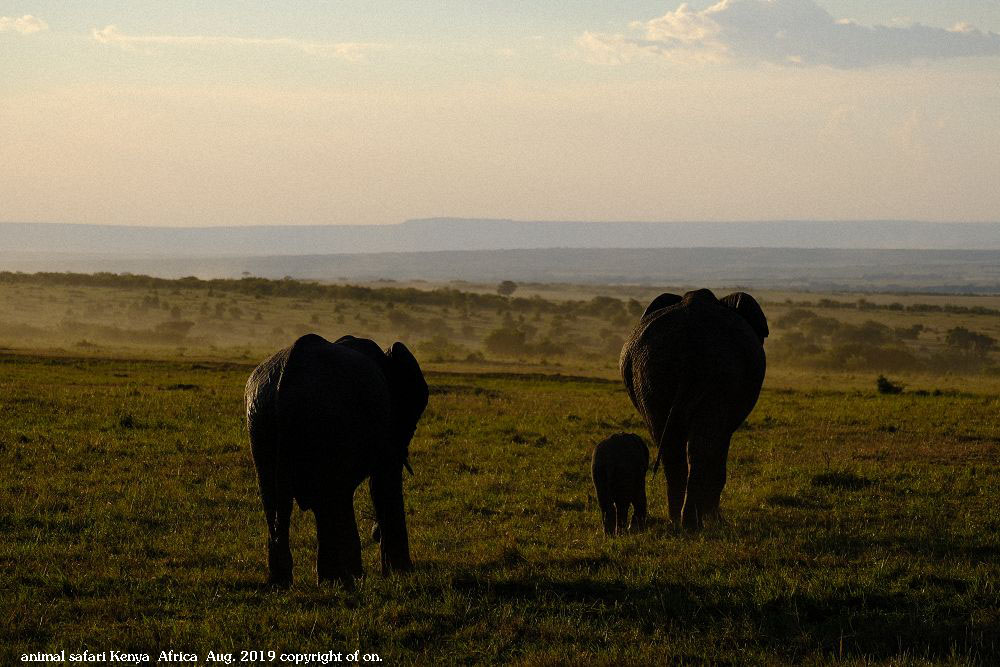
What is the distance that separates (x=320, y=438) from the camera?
338 inches

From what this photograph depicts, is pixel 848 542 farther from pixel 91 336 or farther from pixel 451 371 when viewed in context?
pixel 91 336

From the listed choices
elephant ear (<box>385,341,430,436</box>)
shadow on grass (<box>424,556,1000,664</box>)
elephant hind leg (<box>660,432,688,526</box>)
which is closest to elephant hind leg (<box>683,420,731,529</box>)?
elephant hind leg (<box>660,432,688,526</box>)

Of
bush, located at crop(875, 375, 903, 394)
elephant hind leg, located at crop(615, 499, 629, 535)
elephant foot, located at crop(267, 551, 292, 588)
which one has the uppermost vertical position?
elephant foot, located at crop(267, 551, 292, 588)

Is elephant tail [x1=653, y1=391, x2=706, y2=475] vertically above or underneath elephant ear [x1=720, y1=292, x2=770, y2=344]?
underneath

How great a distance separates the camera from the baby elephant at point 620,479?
38.6 ft

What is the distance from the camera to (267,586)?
A: 8961 millimetres

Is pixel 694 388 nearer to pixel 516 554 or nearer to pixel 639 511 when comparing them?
pixel 639 511

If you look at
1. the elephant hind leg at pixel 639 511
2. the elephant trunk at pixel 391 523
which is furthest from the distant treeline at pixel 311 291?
the elephant trunk at pixel 391 523

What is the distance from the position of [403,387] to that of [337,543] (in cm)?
158

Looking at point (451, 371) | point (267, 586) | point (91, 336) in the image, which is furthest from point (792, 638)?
point (91, 336)

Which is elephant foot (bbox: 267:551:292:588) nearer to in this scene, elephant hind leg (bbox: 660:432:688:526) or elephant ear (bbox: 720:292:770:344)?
elephant hind leg (bbox: 660:432:688:526)

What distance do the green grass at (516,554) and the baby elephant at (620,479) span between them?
0.37 m

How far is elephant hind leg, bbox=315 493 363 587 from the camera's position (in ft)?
29.2

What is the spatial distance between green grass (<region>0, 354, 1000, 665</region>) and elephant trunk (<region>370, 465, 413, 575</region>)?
40 centimetres
